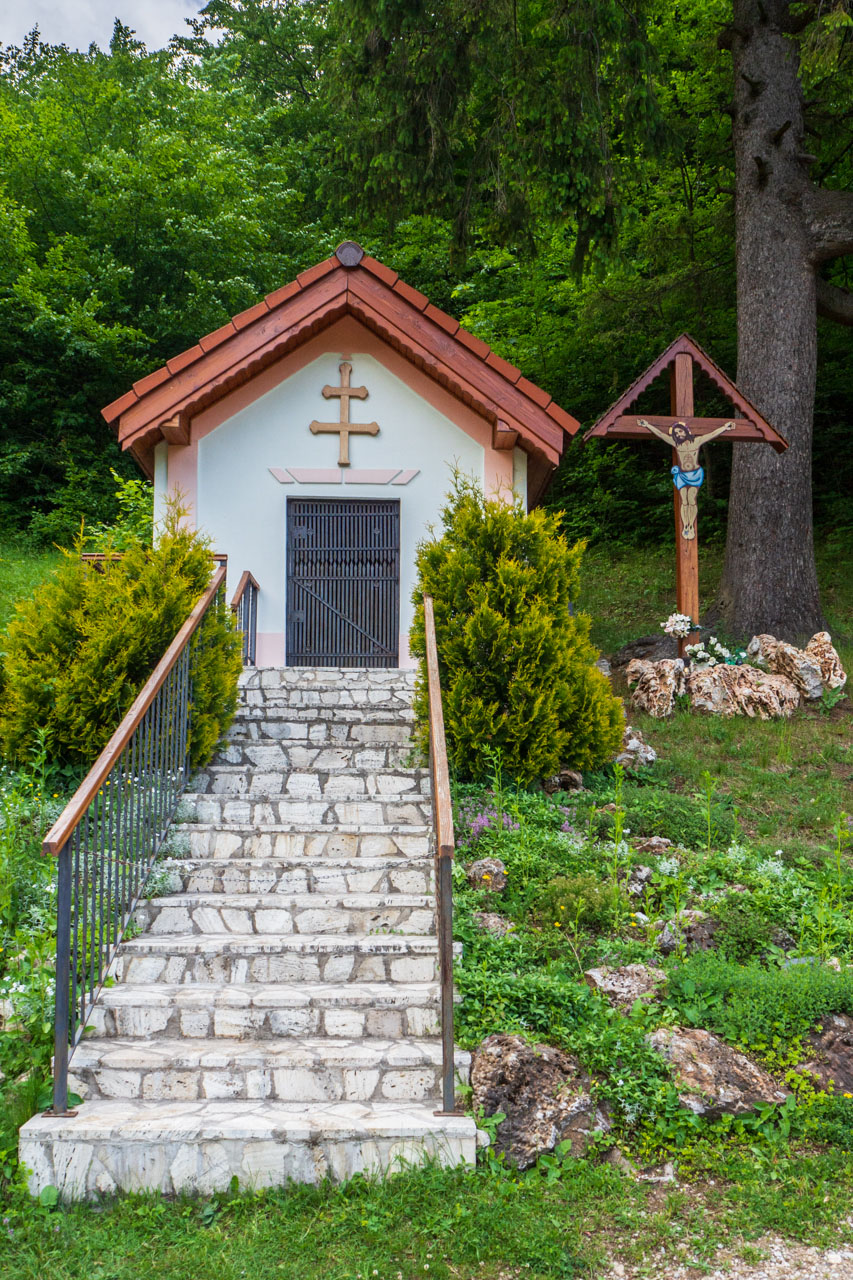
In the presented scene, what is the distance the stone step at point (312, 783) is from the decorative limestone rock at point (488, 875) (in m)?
1.07

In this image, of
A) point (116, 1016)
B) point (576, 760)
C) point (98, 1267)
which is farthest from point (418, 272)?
point (98, 1267)

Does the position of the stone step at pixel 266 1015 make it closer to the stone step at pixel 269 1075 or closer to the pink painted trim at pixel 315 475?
the stone step at pixel 269 1075

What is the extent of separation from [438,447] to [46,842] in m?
6.29

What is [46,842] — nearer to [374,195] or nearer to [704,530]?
[374,195]

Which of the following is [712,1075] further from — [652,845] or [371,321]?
[371,321]

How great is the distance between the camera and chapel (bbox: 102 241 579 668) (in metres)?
9.02

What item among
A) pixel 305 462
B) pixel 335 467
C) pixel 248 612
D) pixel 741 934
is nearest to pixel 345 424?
pixel 335 467

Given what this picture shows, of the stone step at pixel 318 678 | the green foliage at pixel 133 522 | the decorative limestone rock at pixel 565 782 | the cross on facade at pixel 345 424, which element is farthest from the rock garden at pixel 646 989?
the green foliage at pixel 133 522

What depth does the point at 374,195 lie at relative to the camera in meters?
10.6

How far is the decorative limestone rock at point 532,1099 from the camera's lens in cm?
359

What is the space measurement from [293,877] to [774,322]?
7.88m

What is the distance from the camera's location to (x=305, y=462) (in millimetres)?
9141

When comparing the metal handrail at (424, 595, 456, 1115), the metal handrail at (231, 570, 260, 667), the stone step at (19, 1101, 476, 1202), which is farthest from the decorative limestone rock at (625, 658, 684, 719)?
the stone step at (19, 1101, 476, 1202)

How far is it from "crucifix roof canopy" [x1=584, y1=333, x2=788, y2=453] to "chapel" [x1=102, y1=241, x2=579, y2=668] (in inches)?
17.7
